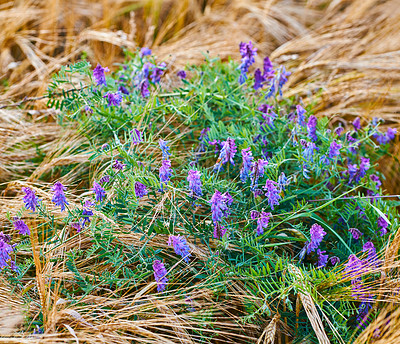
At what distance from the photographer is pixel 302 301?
1.17 m

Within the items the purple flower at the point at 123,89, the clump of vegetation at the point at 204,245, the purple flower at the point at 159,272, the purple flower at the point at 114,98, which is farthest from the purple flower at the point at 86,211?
the purple flower at the point at 123,89

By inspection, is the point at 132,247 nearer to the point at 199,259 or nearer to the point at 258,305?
the point at 199,259

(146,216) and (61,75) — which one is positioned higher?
(61,75)

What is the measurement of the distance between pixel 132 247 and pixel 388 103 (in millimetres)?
1667

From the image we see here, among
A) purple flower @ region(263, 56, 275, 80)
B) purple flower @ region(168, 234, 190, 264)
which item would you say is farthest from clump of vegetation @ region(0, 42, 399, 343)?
purple flower @ region(263, 56, 275, 80)

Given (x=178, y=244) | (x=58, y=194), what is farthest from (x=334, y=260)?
(x=58, y=194)

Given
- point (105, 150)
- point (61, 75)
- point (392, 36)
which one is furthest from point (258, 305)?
point (392, 36)

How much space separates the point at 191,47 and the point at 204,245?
1582 mm

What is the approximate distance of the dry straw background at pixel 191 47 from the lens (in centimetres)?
183

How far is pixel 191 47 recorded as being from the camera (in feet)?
8.48

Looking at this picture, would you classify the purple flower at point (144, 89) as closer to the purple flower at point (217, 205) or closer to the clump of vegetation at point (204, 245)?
the clump of vegetation at point (204, 245)

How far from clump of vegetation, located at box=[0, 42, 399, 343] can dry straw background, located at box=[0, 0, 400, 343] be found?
13 cm

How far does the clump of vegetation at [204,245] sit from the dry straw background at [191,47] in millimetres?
134

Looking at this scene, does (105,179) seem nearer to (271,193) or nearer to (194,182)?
(194,182)
